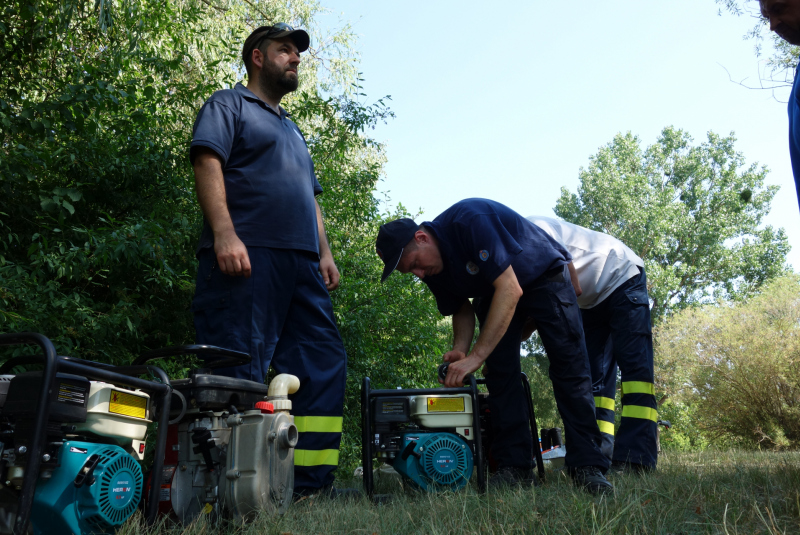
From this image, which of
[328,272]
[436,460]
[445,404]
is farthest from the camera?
[328,272]

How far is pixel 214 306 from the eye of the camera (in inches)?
105

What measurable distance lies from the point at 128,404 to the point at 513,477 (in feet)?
6.49

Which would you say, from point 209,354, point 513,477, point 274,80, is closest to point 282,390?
point 209,354

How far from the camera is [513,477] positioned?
127 inches

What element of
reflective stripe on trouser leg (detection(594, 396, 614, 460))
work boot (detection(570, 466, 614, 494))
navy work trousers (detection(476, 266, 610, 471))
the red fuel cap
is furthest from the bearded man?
reflective stripe on trouser leg (detection(594, 396, 614, 460))

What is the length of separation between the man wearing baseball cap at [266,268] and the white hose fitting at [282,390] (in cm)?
12

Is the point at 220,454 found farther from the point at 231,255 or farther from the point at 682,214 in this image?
the point at 682,214

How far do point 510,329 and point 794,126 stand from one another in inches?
68.6

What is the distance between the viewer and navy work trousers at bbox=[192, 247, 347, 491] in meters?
2.64

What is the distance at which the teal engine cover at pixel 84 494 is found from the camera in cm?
177

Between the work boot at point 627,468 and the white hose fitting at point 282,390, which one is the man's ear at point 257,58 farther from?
the work boot at point 627,468

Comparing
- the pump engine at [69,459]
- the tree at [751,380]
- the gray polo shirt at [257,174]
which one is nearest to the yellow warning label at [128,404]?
the pump engine at [69,459]

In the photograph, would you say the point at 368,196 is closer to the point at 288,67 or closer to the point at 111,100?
the point at 111,100

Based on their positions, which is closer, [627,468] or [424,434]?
[424,434]
